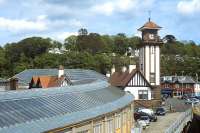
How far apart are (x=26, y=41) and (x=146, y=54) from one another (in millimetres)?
76315

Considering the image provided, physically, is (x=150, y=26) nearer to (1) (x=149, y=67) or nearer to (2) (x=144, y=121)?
(1) (x=149, y=67)

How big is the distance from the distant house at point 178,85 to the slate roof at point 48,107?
89610 millimetres

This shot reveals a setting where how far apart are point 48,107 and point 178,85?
101825 millimetres

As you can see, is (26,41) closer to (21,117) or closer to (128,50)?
(128,50)

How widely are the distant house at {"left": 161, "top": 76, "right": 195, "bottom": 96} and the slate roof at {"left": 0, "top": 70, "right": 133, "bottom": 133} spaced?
89610 millimetres

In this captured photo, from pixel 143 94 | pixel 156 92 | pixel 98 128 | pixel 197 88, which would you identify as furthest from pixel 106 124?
pixel 197 88

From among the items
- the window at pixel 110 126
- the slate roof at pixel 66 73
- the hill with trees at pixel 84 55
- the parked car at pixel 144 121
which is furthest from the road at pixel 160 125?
the hill with trees at pixel 84 55

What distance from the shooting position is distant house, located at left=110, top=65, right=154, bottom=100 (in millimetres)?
72750

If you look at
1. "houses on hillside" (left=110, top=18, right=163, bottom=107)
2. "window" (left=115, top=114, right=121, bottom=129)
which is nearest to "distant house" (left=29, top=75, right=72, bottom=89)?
"houses on hillside" (left=110, top=18, right=163, bottom=107)

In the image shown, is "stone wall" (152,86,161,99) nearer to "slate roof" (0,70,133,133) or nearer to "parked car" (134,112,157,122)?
"parked car" (134,112,157,122)

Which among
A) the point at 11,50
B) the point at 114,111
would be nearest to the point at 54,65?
the point at 11,50

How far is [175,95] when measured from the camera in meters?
128

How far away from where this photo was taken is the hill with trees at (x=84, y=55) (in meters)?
120

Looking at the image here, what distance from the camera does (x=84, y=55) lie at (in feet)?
389
